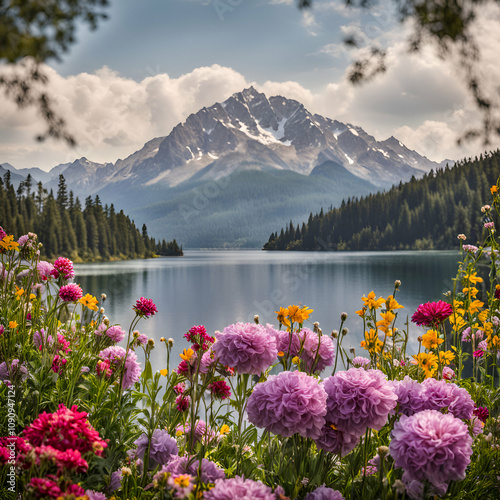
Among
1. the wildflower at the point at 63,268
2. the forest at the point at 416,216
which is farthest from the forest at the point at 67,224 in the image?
the forest at the point at 416,216

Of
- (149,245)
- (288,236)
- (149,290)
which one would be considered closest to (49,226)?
(149,290)

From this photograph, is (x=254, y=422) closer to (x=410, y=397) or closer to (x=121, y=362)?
(x=410, y=397)

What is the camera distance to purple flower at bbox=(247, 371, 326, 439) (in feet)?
5.42

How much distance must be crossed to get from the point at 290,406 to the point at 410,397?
71 centimetres

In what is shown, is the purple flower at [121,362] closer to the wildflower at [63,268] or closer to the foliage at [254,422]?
the foliage at [254,422]

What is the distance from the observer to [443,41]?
8.53 feet

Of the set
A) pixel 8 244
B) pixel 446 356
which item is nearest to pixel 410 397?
pixel 446 356

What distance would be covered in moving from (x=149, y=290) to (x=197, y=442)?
27.3m

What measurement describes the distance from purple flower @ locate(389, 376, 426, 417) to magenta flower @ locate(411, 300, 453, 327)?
0.92 metres

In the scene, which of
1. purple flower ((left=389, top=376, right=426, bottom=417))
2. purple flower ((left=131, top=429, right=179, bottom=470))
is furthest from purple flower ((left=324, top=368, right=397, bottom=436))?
purple flower ((left=131, top=429, right=179, bottom=470))

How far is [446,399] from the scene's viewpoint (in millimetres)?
1943

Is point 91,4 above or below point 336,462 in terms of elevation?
above

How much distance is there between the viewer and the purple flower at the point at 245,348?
6.15ft

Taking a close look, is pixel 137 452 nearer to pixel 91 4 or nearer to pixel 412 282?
pixel 91 4
